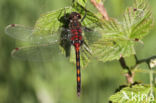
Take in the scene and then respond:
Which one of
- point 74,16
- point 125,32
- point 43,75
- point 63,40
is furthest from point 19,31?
point 43,75

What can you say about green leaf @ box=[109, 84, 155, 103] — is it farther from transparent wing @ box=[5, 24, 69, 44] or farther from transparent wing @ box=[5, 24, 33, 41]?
transparent wing @ box=[5, 24, 33, 41]

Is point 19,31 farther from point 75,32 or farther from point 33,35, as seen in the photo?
point 75,32

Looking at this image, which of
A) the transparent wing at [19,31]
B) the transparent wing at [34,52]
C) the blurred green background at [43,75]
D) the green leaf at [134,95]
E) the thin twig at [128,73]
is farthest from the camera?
the blurred green background at [43,75]

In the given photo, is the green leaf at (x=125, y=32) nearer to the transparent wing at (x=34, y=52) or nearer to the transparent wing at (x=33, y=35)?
the transparent wing at (x=33, y=35)

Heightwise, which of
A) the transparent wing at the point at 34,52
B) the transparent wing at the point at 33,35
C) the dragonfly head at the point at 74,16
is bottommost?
the transparent wing at the point at 34,52

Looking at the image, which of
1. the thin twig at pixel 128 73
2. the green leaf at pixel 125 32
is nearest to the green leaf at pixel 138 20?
the green leaf at pixel 125 32

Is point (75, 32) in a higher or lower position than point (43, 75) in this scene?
higher
